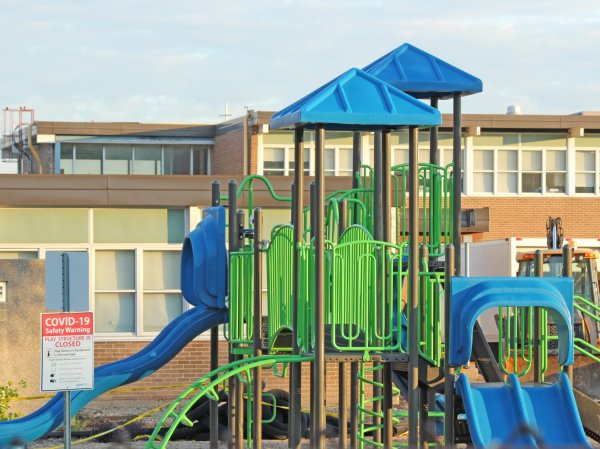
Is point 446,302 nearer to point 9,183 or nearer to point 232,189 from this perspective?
point 232,189

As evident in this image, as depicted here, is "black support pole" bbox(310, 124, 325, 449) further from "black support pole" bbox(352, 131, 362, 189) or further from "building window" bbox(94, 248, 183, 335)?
"building window" bbox(94, 248, 183, 335)

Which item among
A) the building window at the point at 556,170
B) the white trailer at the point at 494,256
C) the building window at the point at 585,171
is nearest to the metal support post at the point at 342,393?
the white trailer at the point at 494,256

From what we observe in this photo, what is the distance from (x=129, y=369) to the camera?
14516mm

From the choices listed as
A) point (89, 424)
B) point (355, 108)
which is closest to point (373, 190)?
point (355, 108)

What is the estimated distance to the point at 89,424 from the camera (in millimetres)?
20344

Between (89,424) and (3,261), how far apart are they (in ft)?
10.3

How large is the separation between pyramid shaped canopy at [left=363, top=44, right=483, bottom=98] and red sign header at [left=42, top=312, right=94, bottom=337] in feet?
15.3

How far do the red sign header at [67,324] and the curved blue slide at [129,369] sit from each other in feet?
8.32

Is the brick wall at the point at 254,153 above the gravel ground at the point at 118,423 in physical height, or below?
above

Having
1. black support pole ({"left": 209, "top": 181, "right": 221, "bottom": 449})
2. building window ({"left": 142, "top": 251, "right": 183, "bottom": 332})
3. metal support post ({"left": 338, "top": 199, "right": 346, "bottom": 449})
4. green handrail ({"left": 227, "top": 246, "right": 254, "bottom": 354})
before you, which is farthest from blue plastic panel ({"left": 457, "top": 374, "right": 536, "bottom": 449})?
building window ({"left": 142, "top": 251, "right": 183, "bottom": 332})

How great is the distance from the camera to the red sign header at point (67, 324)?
1181 cm

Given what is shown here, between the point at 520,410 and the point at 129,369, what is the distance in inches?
216

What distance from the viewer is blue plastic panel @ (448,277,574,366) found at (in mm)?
10703

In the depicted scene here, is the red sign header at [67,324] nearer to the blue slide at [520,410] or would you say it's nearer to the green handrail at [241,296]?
the green handrail at [241,296]
